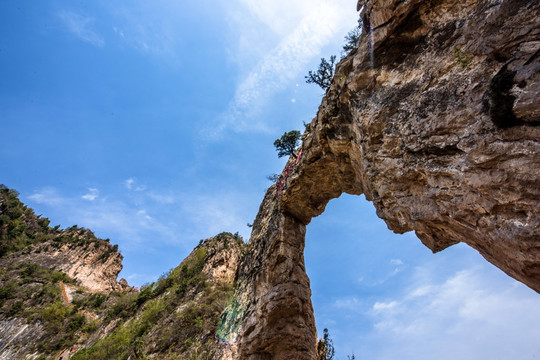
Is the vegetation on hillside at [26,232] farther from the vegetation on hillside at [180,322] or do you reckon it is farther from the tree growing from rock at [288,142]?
the tree growing from rock at [288,142]

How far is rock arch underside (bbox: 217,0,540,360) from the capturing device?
4.11m

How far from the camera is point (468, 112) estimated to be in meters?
4.97

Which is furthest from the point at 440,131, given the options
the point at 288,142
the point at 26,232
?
the point at 26,232

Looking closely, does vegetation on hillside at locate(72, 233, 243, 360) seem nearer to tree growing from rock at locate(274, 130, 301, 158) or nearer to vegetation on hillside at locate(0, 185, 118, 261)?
tree growing from rock at locate(274, 130, 301, 158)

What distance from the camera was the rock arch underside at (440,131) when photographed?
4.11m

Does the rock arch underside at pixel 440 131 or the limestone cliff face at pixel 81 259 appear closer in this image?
the rock arch underside at pixel 440 131

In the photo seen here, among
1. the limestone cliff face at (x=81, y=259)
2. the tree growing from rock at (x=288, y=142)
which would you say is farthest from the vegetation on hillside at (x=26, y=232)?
the tree growing from rock at (x=288, y=142)

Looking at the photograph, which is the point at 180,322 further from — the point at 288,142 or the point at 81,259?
the point at 81,259

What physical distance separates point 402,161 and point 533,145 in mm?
3056

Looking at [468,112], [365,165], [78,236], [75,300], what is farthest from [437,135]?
[78,236]

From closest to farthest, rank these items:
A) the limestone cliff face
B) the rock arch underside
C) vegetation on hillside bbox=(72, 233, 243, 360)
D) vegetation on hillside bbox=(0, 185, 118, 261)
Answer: the rock arch underside < vegetation on hillside bbox=(72, 233, 243, 360) < the limestone cliff face < vegetation on hillside bbox=(0, 185, 118, 261)

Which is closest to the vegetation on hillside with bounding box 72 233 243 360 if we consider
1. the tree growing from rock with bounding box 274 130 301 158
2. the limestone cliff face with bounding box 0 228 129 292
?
the tree growing from rock with bounding box 274 130 301 158

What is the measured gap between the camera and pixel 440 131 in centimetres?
559

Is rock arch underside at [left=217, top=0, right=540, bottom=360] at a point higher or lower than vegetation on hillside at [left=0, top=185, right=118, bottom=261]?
lower
